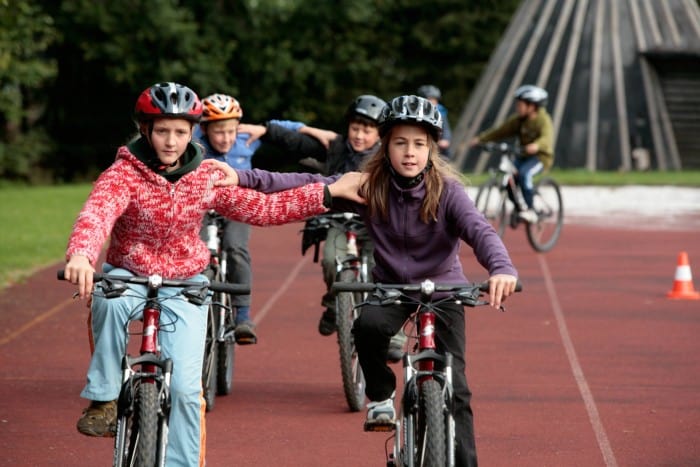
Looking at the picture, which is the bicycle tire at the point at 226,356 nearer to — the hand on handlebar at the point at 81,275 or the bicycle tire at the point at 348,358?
the bicycle tire at the point at 348,358

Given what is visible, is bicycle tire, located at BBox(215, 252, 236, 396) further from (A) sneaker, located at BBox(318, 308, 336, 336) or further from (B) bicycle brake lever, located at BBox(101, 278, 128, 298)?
(B) bicycle brake lever, located at BBox(101, 278, 128, 298)

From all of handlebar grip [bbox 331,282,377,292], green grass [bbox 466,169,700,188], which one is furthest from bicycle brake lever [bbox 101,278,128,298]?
green grass [bbox 466,169,700,188]

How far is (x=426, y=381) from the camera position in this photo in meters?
5.19

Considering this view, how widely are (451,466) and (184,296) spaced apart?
113cm

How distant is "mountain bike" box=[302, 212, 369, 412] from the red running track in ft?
0.57

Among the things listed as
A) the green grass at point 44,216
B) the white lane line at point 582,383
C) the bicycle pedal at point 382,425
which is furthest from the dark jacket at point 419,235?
the green grass at point 44,216

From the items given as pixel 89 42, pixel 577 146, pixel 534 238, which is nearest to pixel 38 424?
pixel 534 238

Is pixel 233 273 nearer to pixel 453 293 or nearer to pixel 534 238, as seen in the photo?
pixel 453 293

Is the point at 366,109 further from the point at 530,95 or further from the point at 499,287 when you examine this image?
the point at 530,95

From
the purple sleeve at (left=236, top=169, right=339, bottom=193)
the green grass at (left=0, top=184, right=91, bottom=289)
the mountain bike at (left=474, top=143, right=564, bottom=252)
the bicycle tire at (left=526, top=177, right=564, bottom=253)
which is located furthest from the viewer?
the bicycle tire at (left=526, top=177, right=564, bottom=253)

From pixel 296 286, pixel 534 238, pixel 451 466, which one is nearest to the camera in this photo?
pixel 451 466

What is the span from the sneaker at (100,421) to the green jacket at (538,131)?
1201cm

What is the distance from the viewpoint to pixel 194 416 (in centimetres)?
538

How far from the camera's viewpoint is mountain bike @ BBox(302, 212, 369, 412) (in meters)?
8.23
